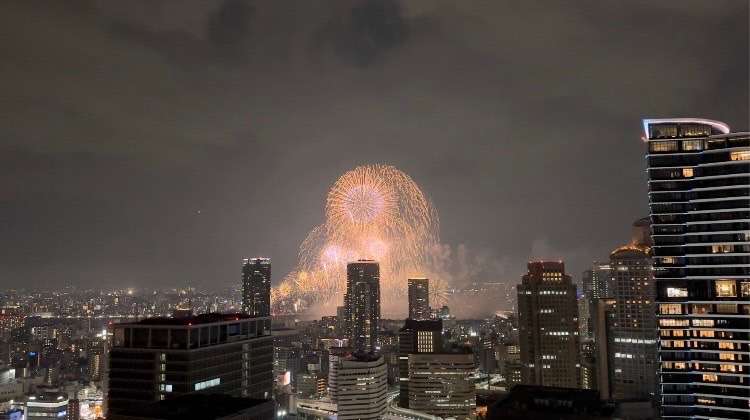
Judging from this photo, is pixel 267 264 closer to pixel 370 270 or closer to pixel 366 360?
pixel 370 270

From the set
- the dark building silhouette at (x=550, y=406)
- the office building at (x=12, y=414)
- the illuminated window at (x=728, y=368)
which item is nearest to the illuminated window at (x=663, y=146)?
the illuminated window at (x=728, y=368)

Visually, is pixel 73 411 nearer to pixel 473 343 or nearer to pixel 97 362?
pixel 97 362

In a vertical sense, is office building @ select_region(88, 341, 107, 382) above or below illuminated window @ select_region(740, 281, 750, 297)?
below

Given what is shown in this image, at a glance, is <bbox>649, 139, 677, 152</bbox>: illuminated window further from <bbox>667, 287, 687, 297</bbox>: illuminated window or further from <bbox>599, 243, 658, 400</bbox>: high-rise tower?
<bbox>599, 243, 658, 400</bbox>: high-rise tower

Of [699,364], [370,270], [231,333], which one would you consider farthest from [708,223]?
[370,270]

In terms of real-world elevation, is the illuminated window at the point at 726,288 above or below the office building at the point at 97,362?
above

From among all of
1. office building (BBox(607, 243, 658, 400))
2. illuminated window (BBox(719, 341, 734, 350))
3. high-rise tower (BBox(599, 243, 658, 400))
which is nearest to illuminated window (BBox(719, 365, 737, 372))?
illuminated window (BBox(719, 341, 734, 350))

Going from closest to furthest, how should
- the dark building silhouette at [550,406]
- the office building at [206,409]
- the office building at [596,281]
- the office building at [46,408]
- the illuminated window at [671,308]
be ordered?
the office building at [206,409] → the dark building silhouette at [550,406] → the illuminated window at [671,308] → the office building at [46,408] → the office building at [596,281]

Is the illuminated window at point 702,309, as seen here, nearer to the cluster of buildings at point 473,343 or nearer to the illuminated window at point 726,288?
the cluster of buildings at point 473,343
